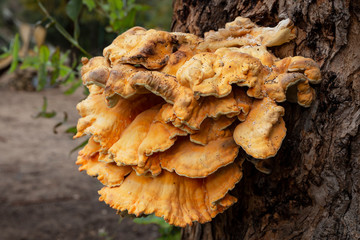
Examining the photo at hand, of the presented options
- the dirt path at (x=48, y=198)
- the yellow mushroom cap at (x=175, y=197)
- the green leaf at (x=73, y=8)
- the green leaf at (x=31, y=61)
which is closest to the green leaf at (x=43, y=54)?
the green leaf at (x=31, y=61)

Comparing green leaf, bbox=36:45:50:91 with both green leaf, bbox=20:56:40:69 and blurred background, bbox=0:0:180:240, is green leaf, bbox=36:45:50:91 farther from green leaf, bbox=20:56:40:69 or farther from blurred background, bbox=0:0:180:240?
green leaf, bbox=20:56:40:69

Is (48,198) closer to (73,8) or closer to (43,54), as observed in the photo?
(43,54)

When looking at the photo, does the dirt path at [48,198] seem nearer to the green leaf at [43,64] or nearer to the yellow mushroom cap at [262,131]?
the green leaf at [43,64]

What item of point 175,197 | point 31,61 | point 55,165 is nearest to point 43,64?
point 31,61

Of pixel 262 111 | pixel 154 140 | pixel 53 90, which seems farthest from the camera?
pixel 53 90

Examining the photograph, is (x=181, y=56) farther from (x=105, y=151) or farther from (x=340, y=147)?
(x=340, y=147)

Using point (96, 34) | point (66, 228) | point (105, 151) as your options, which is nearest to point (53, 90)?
point (96, 34)

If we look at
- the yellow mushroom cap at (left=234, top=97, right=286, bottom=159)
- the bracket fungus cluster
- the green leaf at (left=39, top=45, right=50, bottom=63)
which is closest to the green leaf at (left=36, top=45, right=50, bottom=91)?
the green leaf at (left=39, top=45, right=50, bottom=63)
